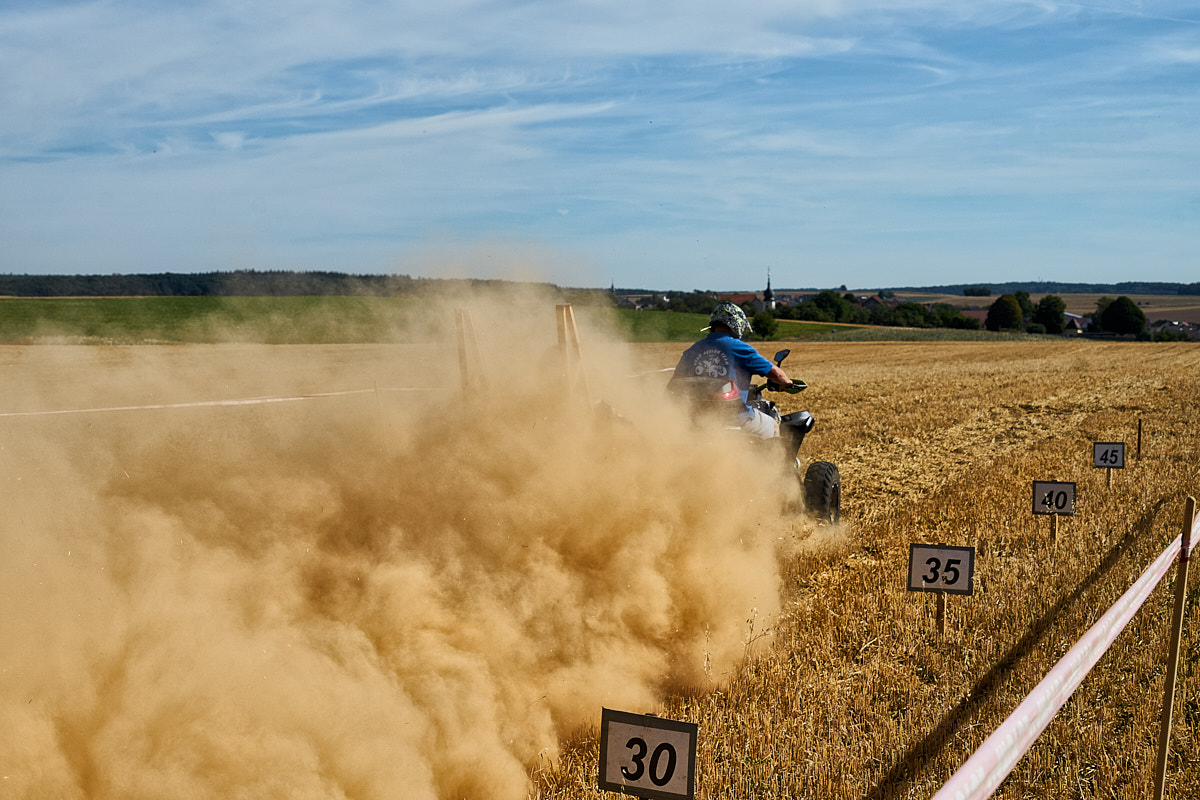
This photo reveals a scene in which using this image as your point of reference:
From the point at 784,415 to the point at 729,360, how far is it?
1.27 m

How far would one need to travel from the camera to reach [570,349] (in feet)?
23.0

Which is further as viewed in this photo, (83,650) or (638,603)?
(638,603)

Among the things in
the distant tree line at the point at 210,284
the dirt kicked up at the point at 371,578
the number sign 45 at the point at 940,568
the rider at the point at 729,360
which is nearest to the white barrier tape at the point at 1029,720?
the number sign 45 at the point at 940,568

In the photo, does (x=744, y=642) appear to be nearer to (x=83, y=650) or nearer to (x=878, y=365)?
(x=83, y=650)

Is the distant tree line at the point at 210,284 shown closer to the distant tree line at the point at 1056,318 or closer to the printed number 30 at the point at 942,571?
the printed number 30 at the point at 942,571

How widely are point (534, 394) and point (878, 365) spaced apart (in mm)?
34240

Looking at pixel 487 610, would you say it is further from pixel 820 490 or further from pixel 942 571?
pixel 820 490

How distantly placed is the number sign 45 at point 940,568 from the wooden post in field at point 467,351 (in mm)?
3403

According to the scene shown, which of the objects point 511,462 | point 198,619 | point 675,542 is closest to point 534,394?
point 511,462

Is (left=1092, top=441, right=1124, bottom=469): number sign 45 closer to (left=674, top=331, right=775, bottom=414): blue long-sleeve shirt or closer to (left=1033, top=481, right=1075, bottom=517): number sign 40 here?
(left=1033, top=481, right=1075, bottom=517): number sign 40

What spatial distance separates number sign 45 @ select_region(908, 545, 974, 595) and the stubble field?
34 centimetres

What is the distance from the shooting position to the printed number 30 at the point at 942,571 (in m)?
6.12

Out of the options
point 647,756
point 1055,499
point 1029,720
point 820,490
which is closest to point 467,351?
point 820,490

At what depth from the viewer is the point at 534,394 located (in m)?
6.95
